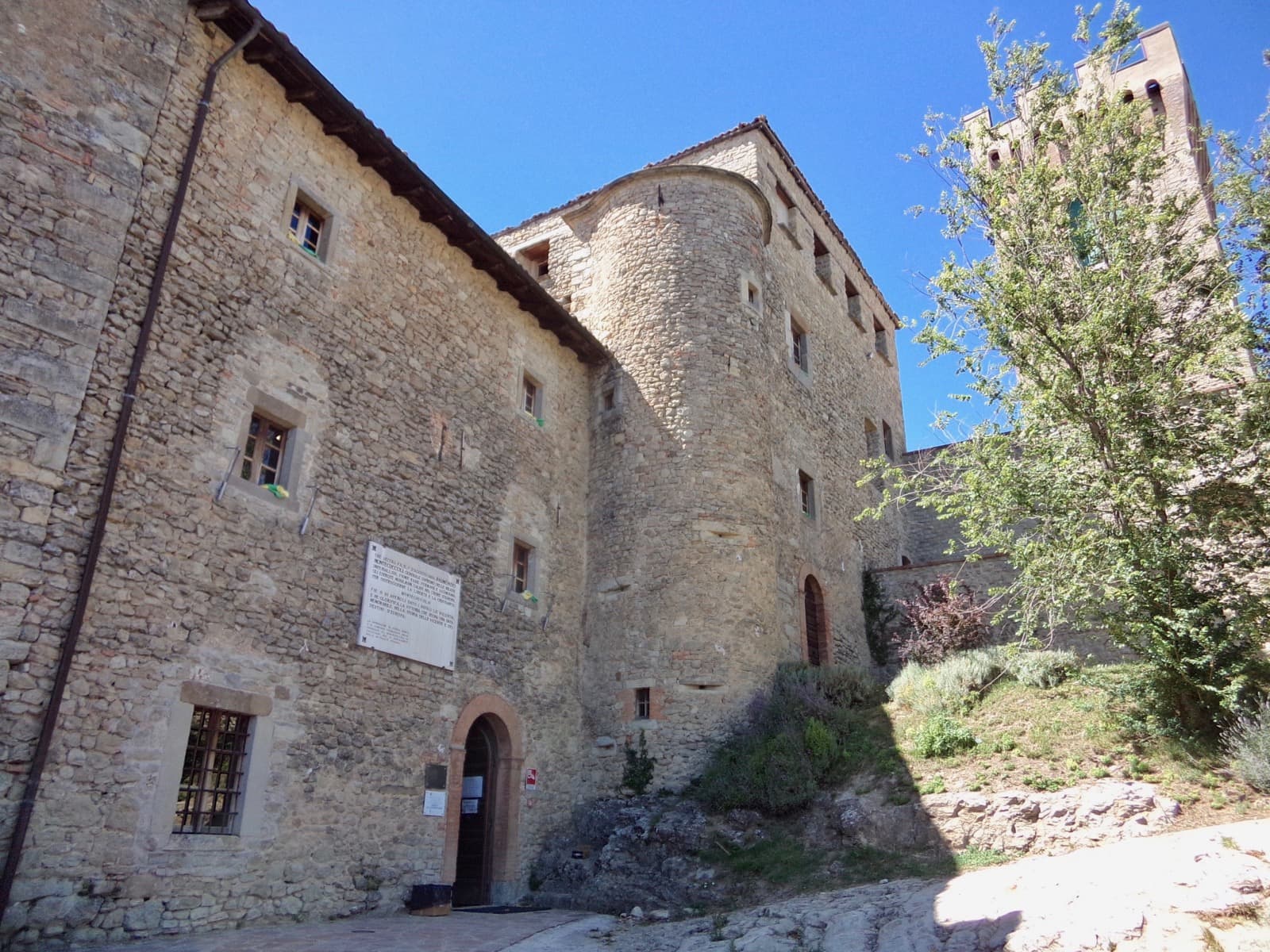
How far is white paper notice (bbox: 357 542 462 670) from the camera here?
974cm

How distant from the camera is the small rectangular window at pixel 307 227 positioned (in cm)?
1010

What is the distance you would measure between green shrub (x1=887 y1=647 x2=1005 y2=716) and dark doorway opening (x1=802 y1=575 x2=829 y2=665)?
263 centimetres

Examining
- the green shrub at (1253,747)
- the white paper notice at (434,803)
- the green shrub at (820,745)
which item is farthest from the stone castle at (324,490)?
the green shrub at (1253,747)

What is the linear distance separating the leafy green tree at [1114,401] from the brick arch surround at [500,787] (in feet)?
20.7

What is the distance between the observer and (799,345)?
18.1 metres

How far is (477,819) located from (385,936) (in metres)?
3.73

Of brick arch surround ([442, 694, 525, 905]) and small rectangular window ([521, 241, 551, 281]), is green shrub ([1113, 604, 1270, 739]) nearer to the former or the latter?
brick arch surround ([442, 694, 525, 905])

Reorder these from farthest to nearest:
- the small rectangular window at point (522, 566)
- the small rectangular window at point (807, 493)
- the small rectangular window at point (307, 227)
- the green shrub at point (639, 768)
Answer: the small rectangular window at point (807, 493), the small rectangular window at point (522, 566), the green shrub at point (639, 768), the small rectangular window at point (307, 227)

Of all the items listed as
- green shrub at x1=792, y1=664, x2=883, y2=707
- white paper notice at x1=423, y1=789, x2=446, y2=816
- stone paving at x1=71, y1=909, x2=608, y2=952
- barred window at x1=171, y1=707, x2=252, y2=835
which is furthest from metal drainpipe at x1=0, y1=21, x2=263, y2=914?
green shrub at x1=792, y1=664, x2=883, y2=707

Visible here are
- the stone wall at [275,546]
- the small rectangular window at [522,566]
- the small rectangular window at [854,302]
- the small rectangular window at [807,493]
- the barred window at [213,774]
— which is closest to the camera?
the stone wall at [275,546]

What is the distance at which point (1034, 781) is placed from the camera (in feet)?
31.4

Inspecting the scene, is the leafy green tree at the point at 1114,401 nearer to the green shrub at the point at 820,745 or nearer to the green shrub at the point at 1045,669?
the green shrub at the point at 1045,669

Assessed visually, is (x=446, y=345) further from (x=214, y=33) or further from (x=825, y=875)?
(x=825, y=875)

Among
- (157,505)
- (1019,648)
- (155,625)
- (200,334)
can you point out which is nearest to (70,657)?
(155,625)
